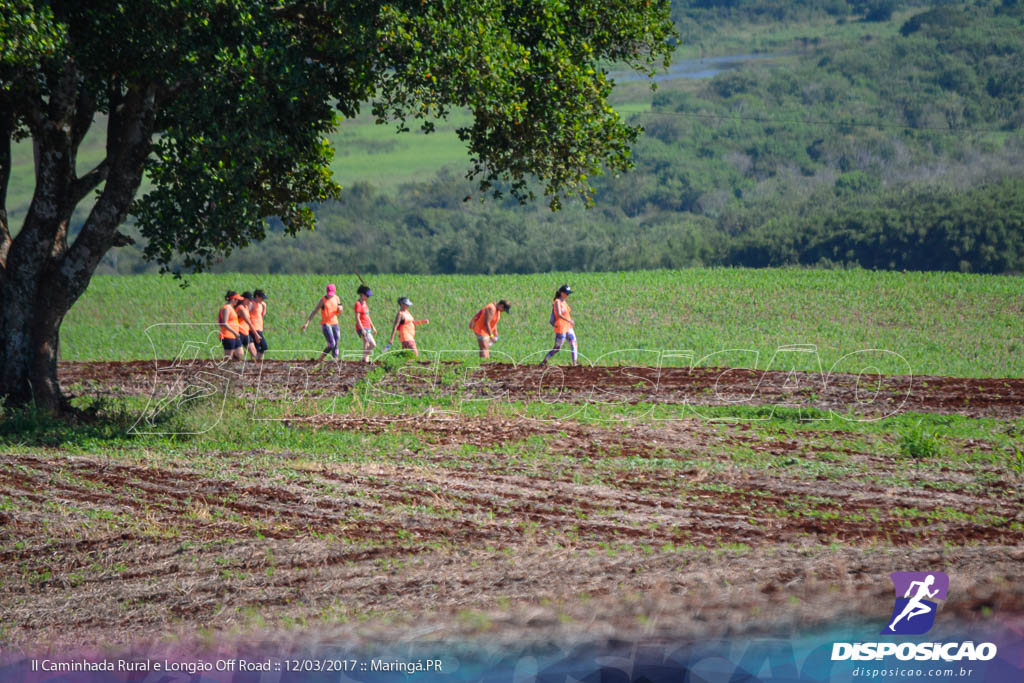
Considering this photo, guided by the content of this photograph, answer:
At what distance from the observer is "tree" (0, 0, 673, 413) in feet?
41.2

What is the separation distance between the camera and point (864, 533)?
9.02 meters

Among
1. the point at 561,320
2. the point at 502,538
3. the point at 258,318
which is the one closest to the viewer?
the point at 502,538

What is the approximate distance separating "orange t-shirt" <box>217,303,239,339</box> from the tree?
5.18 metres

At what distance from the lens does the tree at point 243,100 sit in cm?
1257

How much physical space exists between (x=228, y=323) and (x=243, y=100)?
9.15m

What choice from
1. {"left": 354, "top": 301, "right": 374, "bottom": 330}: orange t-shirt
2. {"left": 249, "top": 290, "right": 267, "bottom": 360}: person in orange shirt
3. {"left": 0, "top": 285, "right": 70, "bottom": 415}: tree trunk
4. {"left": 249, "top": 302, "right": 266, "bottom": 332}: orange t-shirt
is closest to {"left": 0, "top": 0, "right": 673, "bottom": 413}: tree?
{"left": 0, "top": 285, "right": 70, "bottom": 415}: tree trunk

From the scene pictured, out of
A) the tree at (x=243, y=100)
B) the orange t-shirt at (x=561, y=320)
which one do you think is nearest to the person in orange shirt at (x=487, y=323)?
the orange t-shirt at (x=561, y=320)

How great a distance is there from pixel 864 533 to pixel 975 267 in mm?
61813

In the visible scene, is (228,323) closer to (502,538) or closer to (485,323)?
(485,323)

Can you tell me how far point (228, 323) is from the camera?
2062 centimetres

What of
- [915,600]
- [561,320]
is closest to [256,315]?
[561,320]

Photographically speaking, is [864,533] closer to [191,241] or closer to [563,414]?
[563,414]

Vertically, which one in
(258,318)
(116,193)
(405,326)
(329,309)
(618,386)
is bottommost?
(618,386)

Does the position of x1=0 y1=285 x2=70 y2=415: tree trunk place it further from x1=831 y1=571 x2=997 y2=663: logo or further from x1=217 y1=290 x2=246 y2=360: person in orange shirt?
x1=831 y1=571 x2=997 y2=663: logo
